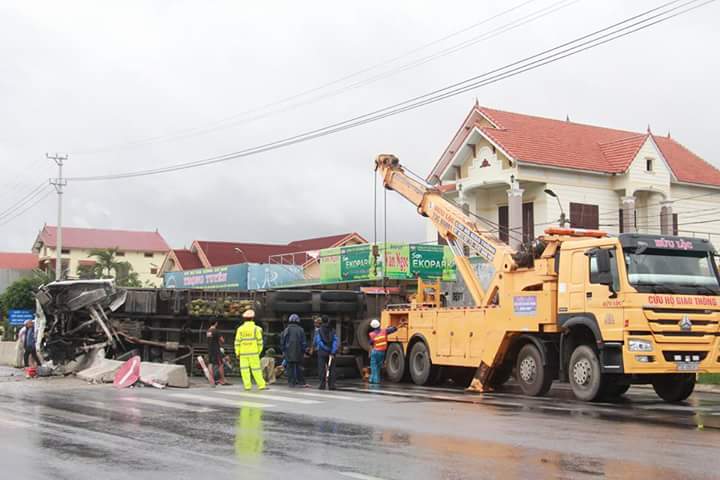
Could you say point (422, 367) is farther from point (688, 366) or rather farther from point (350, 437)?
point (350, 437)

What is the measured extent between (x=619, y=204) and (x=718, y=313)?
19.8 metres

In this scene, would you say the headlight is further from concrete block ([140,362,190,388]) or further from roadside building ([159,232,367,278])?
roadside building ([159,232,367,278])

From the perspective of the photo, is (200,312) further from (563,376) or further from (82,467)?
(82,467)

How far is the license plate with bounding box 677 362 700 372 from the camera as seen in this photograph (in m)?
16.2

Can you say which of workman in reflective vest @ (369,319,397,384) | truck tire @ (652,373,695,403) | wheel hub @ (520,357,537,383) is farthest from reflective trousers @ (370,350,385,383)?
truck tire @ (652,373,695,403)

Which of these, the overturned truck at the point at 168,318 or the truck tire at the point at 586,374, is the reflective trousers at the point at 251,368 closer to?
the overturned truck at the point at 168,318

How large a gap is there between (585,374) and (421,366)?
606 centimetres

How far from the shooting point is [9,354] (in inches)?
1325

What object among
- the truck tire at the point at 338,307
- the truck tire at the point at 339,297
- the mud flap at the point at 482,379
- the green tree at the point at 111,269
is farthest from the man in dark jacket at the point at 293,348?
the green tree at the point at 111,269

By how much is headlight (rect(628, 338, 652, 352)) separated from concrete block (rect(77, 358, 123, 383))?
11.8 metres

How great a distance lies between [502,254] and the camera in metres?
19.8

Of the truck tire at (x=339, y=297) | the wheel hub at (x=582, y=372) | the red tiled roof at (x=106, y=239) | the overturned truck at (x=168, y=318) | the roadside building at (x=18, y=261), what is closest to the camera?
the wheel hub at (x=582, y=372)

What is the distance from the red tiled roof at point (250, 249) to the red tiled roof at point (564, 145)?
31.3 metres

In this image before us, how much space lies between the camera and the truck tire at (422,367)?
72.4 feet
